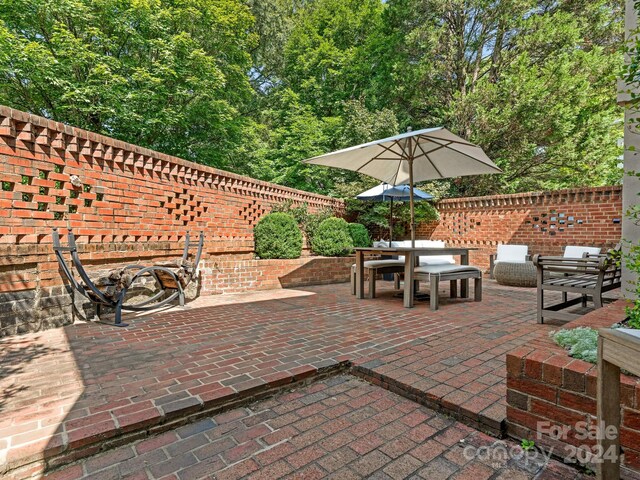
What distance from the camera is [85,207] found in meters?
3.80

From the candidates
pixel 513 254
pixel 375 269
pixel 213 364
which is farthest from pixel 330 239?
pixel 213 364

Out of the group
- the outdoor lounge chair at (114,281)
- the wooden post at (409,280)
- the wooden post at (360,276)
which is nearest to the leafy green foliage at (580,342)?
the wooden post at (409,280)

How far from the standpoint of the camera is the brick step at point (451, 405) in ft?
5.35

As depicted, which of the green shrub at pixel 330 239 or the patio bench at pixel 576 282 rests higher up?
the green shrub at pixel 330 239

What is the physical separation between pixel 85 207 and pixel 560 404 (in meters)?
4.58

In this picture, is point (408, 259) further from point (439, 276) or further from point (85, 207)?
point (85, 207)

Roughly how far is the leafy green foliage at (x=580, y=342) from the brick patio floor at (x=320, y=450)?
0.48 m

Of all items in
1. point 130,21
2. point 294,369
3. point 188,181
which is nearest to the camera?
point 294,369

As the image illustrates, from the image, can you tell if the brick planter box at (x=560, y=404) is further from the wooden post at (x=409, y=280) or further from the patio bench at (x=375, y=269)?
the patio bench at (x=375, y=269)

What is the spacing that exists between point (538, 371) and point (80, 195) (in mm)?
4492

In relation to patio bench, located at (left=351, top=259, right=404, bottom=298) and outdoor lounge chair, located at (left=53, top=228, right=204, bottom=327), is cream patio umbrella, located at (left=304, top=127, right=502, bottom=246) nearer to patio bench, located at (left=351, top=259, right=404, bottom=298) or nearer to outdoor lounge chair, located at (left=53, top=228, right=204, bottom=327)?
patio bench, located at (left=351, top=259, right=404, bottom=298)

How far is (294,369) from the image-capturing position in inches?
88.0

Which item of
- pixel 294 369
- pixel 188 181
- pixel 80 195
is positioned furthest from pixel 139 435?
pixel 188 181

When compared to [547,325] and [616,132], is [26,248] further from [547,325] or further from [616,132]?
[616,132]
